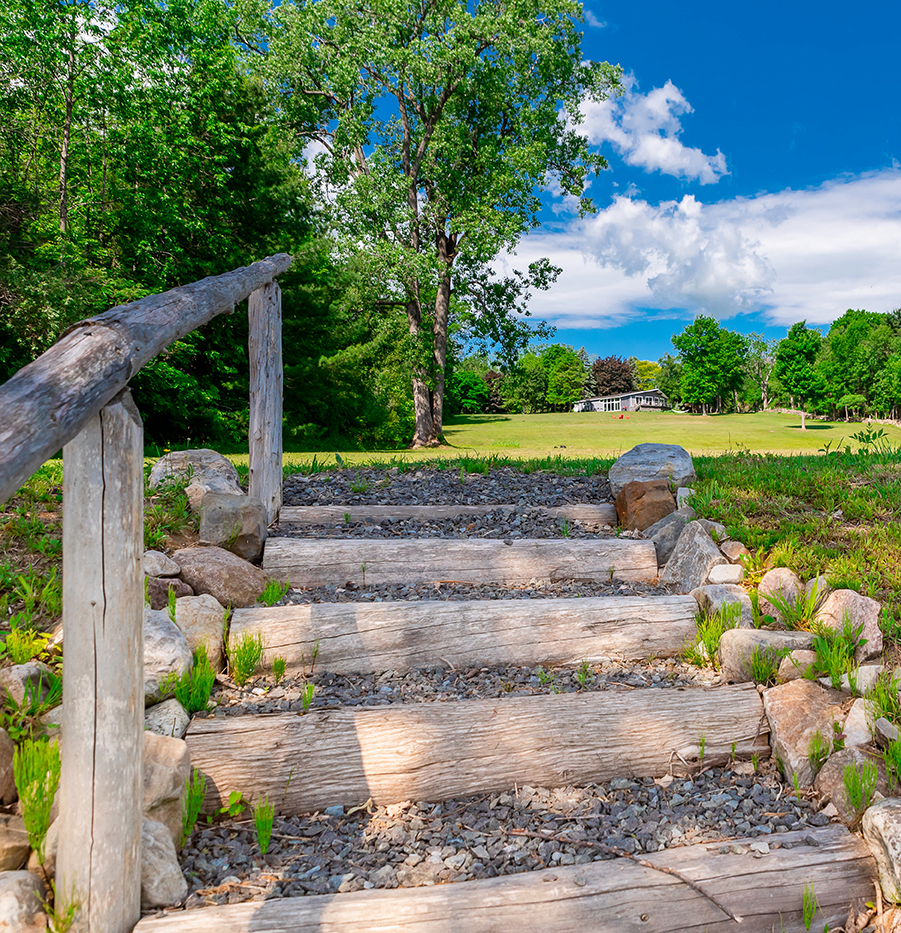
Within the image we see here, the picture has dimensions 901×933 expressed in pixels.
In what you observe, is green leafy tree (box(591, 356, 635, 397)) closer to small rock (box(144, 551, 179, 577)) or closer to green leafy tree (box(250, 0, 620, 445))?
green leafy tree (box(250, 0, 620, 445))

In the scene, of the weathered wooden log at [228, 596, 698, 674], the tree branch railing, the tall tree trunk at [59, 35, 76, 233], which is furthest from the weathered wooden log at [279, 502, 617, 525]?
the tall tree trunk at [59, 35, 76, 233]

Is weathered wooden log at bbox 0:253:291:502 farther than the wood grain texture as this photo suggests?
No

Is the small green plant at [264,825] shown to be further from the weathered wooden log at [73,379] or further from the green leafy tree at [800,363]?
the green leafy tree at [800,363]

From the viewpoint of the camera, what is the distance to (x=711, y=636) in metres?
3.06

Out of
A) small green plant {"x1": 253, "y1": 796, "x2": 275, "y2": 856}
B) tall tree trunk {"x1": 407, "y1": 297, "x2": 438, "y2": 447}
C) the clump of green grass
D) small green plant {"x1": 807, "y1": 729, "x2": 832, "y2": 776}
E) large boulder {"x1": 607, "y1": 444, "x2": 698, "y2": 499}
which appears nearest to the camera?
small green plant {"x1": 253, "y1": 796, "x2": 275, "y2": 856}

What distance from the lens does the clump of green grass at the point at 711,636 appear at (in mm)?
3053

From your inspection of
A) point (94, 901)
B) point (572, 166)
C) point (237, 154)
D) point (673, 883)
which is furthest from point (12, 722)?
point (572, 166)

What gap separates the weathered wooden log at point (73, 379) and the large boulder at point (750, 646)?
2.71 metres

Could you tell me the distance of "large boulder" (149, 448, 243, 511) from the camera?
4039 mm

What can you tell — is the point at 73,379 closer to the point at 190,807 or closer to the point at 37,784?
the point at 37,784

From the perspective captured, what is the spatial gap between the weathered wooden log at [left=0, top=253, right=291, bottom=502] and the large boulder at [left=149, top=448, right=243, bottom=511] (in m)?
2.10

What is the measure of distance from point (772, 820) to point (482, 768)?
1023 mm

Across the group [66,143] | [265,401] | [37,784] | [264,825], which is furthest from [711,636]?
[66,143]

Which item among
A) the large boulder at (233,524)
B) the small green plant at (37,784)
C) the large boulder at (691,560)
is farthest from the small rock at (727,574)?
the small green plant at (37,784)
